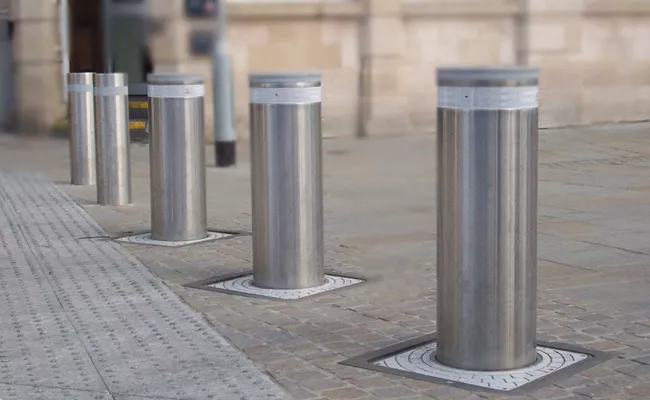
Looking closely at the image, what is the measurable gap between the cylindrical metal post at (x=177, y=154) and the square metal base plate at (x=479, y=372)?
10.4 ft

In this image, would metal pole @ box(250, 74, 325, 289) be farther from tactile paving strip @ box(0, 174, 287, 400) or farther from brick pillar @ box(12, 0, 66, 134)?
brick pillar @ box(12, 0, 66, 134)

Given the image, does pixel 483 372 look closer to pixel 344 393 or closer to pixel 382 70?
pixel 344 393

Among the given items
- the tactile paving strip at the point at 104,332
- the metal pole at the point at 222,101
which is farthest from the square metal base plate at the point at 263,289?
the metal pole at the point at 222,101

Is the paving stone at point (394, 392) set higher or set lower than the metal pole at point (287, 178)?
lower

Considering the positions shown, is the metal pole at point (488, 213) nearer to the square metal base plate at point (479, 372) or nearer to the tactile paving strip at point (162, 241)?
the square metal base plate at point (479, 372)

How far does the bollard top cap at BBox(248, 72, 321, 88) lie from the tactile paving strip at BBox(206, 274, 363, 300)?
113 centimetres

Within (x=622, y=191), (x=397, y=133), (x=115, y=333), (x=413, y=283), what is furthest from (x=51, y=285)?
(x=397, y=133)

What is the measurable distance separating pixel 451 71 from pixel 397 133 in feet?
43.6

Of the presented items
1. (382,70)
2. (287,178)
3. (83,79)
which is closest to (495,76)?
(287,178)

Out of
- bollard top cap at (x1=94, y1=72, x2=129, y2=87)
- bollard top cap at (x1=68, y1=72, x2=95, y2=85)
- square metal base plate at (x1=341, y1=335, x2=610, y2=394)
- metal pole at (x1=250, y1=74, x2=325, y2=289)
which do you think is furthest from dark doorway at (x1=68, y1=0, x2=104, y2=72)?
square metal base plate at (x1=341, y1=335, x2=610, y2=394)

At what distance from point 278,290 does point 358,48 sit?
39.1 ft

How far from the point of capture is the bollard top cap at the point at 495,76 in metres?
4.48

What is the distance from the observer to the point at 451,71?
15.0 feet

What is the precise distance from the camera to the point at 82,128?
11.9 m
